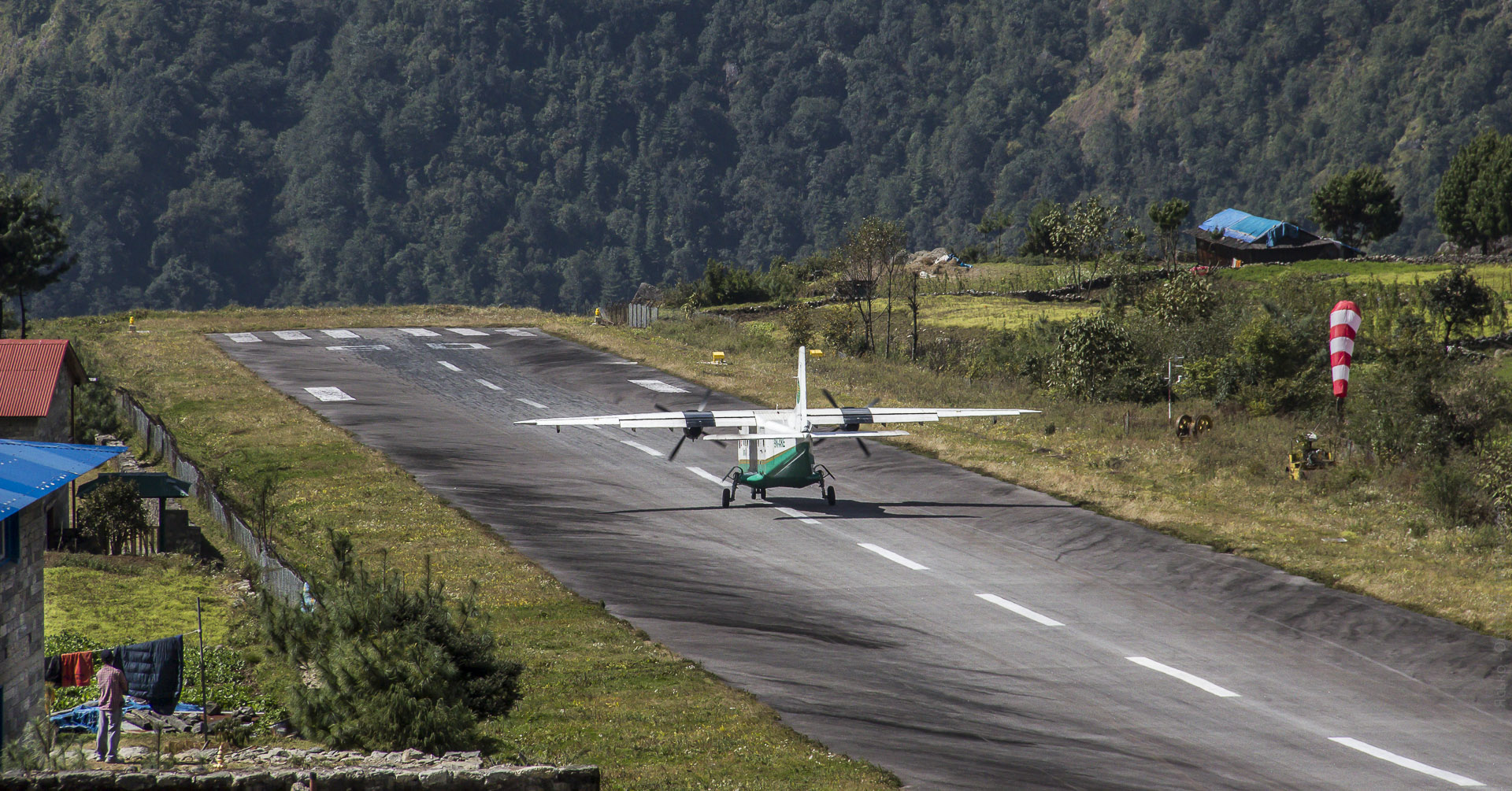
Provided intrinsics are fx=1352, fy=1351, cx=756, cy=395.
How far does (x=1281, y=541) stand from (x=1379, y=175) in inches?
3875

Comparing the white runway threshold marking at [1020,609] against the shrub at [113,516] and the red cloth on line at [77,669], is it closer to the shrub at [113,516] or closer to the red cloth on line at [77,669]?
the red cloth on line at [77,669]

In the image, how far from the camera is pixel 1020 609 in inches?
1163

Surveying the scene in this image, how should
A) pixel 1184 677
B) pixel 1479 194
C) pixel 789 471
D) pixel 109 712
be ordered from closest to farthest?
pixel 109 712 < pixel 1184 677 < pixel 789 471 < pixel 1479 194

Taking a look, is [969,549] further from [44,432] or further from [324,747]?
[44,432]

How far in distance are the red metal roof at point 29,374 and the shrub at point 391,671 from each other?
21879 mm

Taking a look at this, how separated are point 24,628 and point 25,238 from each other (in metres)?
45.1

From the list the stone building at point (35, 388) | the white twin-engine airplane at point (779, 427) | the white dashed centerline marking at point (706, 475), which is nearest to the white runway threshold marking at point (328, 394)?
the stone building at point (35, 388)

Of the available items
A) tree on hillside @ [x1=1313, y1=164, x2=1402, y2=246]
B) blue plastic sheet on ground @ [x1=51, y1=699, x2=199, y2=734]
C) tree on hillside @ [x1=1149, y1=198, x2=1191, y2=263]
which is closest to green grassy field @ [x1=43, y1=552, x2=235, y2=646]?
blue plastic sheet on ground @ [x1=51, y1=699, x2=199, y2=734]

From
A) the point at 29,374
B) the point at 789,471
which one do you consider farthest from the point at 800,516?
the point at 29,374

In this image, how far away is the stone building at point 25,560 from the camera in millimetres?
20234

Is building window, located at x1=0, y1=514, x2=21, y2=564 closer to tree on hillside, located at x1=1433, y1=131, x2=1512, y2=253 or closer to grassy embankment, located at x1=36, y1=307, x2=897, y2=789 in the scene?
grassy embankment, located at x1=36, y1=307, x2=897, y2=789

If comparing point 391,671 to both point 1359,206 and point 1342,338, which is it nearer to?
point 1342,338

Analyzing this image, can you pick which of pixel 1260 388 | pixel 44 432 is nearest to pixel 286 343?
pixel 44 432

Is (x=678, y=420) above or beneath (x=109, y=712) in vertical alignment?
above
